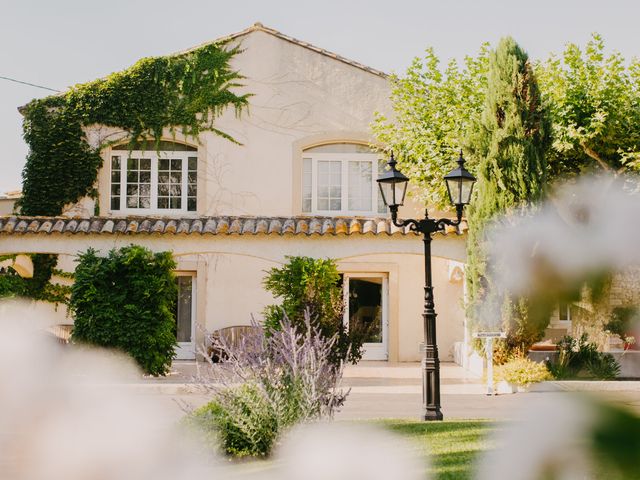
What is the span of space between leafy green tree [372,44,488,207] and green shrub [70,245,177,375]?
20.9ft

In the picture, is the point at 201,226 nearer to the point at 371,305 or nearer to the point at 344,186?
the point at 344,186

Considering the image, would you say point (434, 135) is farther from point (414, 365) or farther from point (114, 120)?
point (114, 120)

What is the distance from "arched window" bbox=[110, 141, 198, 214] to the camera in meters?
21.8

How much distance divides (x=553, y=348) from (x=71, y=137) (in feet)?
45.0

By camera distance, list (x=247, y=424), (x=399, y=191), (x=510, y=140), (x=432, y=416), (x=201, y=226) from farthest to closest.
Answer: (x=201, y=226)
(x=399, y=191)
(x=432, y=416)
(x=247, y=424)
(x=510, y=140)

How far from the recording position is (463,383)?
16484mm

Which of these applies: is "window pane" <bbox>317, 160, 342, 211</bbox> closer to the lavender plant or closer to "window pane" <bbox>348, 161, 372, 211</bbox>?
"window pane" <bbox>348, 161, 372, 211</bbox>

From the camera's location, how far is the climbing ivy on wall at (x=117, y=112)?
21.3 meters

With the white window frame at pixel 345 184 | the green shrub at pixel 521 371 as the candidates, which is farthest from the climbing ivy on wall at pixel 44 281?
the green shrub at pixel 521 371

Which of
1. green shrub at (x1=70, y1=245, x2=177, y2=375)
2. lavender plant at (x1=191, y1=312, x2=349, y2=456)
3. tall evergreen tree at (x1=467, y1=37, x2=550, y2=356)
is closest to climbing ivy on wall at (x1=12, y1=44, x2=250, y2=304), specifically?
green shrub at (x1=70, y1=245, x2=177, y2=375)

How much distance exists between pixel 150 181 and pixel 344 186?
541cm

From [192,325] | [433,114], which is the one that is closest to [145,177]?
[192,325]

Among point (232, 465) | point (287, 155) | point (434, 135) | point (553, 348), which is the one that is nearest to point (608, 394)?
point (232, 465)

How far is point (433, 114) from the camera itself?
738 inches
